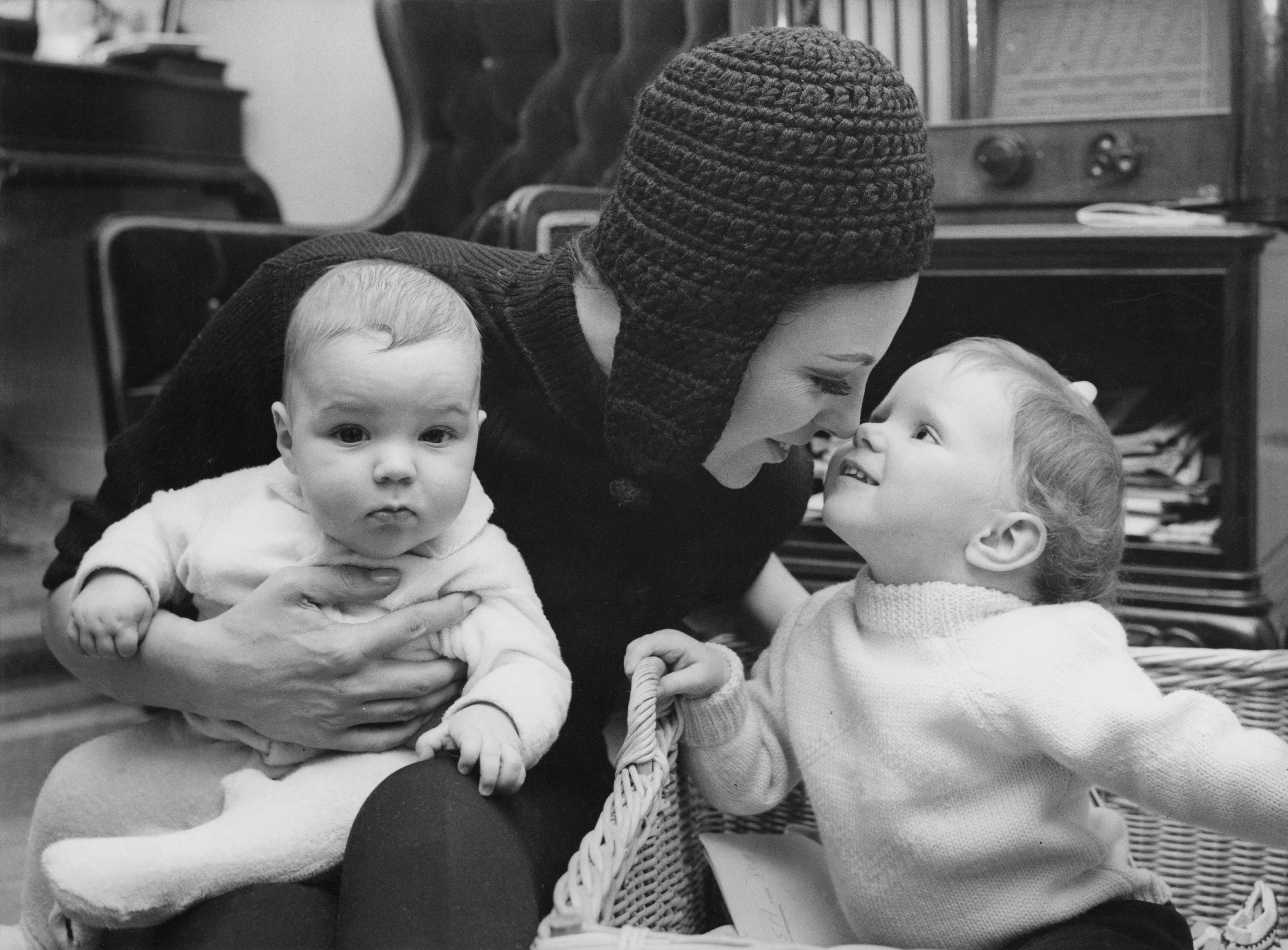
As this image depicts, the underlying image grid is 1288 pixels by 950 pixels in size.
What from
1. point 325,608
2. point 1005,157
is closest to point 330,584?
point 325,608

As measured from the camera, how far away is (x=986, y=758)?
985 mm

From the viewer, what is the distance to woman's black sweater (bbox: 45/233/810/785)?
3.51 ft

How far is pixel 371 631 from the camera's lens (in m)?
0.96

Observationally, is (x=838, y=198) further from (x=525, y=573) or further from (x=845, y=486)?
(x=525, y=573)

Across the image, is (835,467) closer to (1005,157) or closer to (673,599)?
(673,599)

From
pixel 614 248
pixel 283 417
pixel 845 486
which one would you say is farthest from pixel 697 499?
pixel 283 417

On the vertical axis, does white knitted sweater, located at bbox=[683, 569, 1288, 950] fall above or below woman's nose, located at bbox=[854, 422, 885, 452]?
below

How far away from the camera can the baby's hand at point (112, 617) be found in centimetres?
97

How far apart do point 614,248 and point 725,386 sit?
0.14 m

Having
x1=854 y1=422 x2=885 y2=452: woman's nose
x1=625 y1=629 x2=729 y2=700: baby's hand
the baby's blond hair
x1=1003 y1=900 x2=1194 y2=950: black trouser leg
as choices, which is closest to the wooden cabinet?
the baby's blond hair

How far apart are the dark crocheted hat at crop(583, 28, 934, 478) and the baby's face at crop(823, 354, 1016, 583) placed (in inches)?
4.8

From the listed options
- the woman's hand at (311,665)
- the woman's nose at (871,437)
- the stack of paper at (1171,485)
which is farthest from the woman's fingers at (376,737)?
the stack of paper at (1171,485)

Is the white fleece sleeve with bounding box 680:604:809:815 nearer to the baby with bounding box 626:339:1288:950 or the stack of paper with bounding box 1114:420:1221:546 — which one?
the baby with bounding box 626:339:1288:950

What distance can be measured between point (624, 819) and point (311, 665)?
0.27 m
